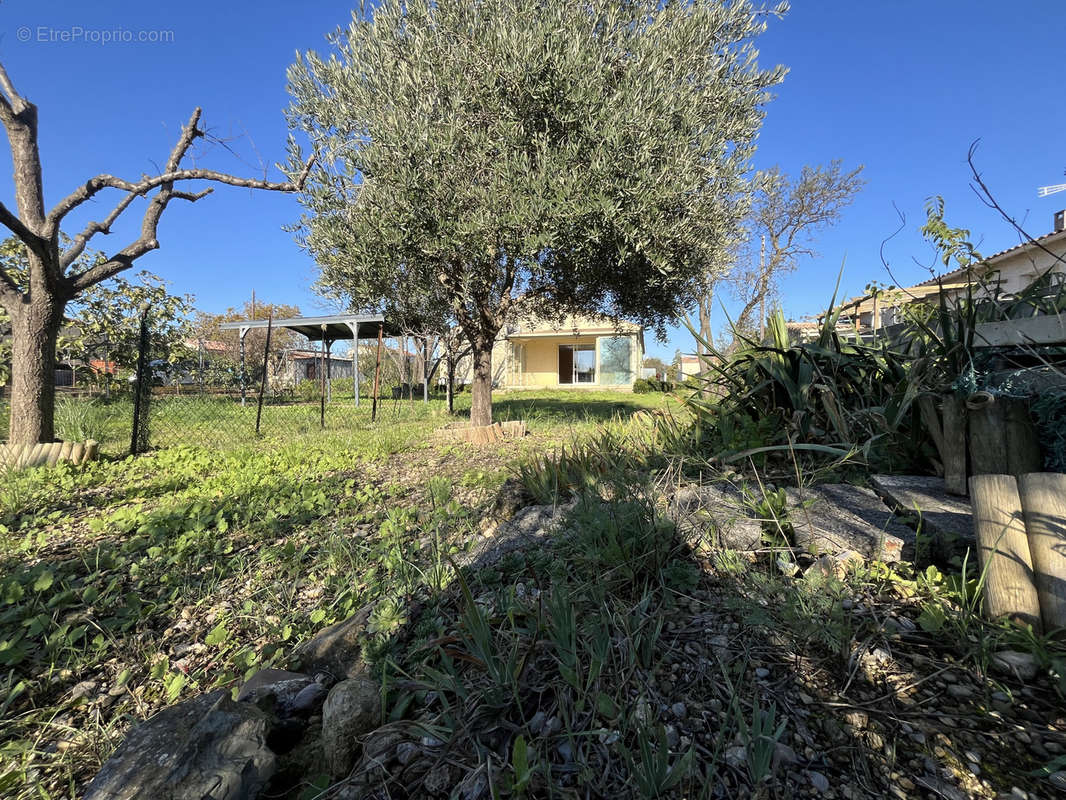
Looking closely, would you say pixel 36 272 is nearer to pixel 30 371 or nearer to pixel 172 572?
pixel 30 371

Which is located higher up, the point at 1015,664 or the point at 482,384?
the point at 482,384

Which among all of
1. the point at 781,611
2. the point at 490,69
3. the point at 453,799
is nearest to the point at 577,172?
the point at 490,69

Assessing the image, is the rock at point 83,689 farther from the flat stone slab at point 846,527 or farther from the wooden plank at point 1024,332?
the wooden plank at point 1024,332

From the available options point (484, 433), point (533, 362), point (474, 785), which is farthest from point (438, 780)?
point (533, 362)

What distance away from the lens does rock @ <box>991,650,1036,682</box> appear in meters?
1.03

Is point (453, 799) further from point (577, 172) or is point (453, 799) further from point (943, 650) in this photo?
point (577, 172)

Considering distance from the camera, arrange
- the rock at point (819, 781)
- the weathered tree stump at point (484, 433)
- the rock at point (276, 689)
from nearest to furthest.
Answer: the rock at point (819, 781) → the rock at point (276, 689) → the weathered tree stump at point (484, 433)

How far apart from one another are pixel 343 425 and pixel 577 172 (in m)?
5.96

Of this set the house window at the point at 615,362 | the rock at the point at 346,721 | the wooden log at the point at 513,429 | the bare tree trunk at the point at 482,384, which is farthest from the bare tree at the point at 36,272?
the house window at the point at 615,362

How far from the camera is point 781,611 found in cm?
128

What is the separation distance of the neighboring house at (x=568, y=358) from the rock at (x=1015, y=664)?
1912 cm

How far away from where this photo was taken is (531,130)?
572 cm

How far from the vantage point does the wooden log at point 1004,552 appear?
1140mm

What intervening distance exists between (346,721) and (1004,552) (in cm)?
177
